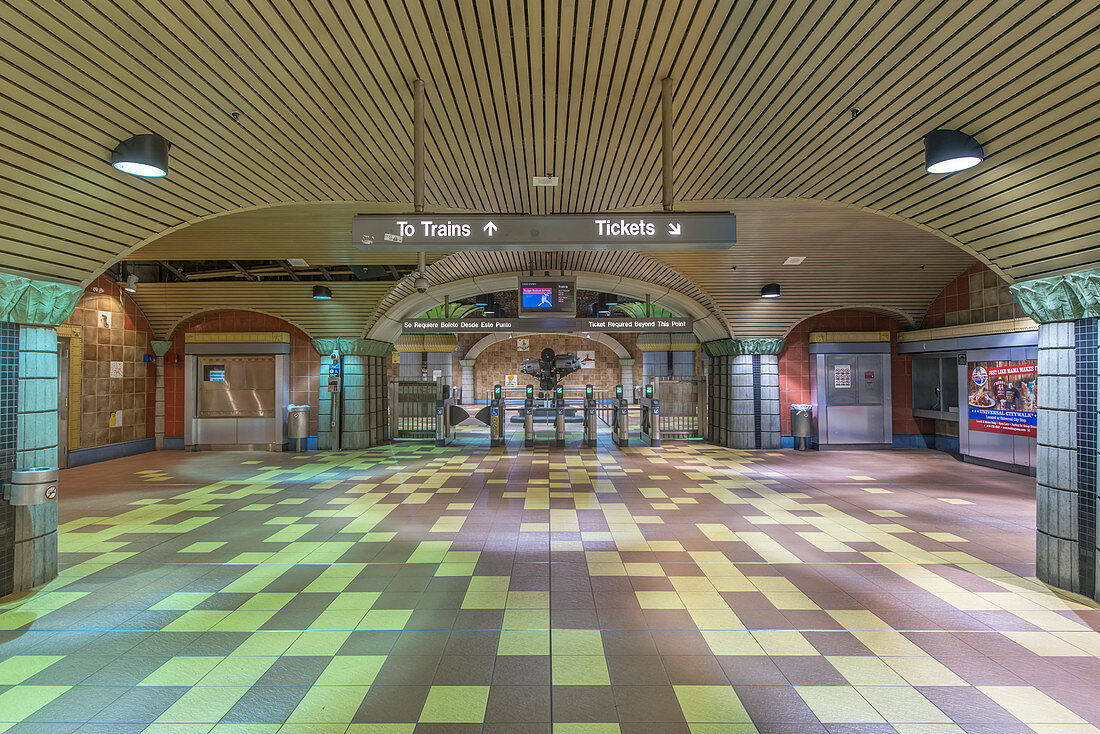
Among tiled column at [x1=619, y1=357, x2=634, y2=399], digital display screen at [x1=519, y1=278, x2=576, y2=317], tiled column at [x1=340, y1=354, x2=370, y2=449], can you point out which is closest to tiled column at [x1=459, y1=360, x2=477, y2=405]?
tiled column at [x1=619, y1=357, x2=634, y2=399]

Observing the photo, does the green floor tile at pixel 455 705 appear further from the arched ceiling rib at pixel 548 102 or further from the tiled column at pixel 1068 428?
the tiled column at pixel 1068 428

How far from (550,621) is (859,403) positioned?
11633 millimetres

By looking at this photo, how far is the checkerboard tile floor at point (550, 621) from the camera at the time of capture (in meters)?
2.67

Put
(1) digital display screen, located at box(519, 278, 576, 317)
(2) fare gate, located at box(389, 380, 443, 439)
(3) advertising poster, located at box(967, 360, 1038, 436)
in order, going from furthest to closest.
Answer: (2) fare gate, located at box(389, 380, 443, 439) < (1) digital display screen, located at box(519, 278, 576, 317) < (3) advertising poster, located at box(967, 360, 1038, 436)

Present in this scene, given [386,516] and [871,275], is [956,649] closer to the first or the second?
[386,516]

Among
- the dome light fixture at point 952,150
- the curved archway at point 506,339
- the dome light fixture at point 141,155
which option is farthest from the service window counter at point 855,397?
the curved archway at point 506,339

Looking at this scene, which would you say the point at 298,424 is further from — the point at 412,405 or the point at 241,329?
the point at 412,405

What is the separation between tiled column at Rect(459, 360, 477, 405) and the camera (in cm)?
2562

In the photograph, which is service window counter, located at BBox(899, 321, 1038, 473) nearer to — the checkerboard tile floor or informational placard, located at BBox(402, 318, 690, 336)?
the checkerboard tile floor

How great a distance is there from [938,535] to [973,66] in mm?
4679

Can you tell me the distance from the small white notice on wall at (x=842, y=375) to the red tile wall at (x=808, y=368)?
0.59 metres

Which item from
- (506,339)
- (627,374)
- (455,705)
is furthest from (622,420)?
(506,339)

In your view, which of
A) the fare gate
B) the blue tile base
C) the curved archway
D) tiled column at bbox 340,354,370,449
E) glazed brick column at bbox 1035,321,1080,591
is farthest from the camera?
the curved archway

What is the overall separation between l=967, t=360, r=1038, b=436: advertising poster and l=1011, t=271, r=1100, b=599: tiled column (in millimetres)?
5690
